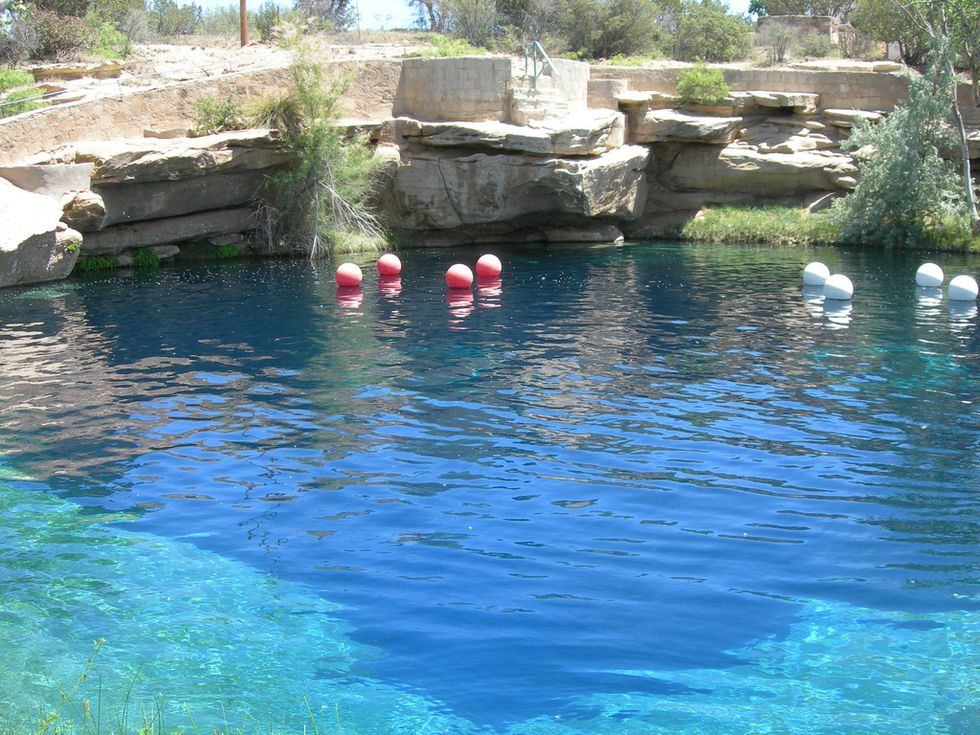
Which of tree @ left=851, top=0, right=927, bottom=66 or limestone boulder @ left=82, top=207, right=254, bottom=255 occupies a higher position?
tree @ left=851, top=0, right=927, bottom=66

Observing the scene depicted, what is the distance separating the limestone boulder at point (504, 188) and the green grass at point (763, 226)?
2273mm

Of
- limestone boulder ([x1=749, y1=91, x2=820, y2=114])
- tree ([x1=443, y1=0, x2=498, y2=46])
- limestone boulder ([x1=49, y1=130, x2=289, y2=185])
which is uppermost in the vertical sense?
tree ([x1=443, y1=0, x2=498, y2=46])

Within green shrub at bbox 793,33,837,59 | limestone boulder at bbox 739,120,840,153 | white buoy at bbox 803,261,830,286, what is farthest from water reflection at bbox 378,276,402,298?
green shrub at bbox 793,33,837,59

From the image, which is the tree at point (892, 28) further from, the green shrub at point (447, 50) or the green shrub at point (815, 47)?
the green shrub at point (447, 50)

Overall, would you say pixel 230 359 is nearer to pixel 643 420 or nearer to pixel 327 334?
pixel 327 334

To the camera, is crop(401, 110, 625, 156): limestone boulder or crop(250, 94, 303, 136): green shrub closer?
crop(250, 94, 303, 136): green shrub

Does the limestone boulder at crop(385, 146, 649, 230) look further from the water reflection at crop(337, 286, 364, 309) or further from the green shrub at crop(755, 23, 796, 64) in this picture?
the green shrub at crop(755, 23, 796, 64)

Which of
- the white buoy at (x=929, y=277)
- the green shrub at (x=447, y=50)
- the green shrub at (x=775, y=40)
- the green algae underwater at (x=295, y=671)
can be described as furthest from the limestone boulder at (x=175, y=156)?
the green shrub at (x=775, y=40)

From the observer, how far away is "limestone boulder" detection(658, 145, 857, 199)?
2992cm

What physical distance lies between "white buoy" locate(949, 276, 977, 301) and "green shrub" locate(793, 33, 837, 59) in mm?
22210

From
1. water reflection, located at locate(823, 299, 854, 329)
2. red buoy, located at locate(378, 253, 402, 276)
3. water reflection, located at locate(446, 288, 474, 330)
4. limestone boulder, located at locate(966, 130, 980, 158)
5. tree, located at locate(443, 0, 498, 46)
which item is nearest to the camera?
water reflection, located at locate(823, 299, 854, 329)

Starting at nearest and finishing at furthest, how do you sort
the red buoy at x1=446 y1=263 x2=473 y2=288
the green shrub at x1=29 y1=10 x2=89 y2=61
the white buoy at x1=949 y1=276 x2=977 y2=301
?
the white buoy at x1=949 y1=276 x2=977 y2=301 < the red buoy at x1=446 y1=263 x2=473 y2=288 < the green shrub at x1=29 y1=10 x2=89 y2=61

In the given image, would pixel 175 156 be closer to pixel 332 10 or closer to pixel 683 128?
pixel 683 128

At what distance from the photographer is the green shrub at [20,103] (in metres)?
23.9
